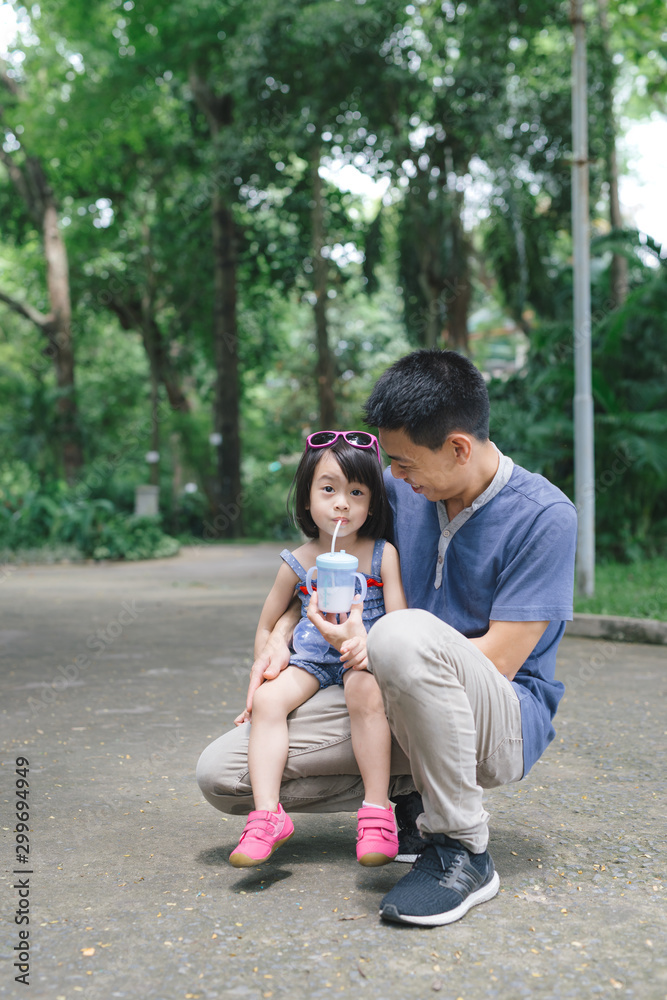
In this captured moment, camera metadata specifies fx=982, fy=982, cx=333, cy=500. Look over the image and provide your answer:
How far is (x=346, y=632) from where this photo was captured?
8.95ft

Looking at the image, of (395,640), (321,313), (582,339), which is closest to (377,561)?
(395,640)

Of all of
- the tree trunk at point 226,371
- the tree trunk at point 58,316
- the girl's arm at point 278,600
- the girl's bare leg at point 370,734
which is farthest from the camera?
the tree trunk at point 226,371

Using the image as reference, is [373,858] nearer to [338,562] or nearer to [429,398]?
[338,562]

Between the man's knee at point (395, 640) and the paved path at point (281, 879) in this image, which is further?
the man's knee at point (395, 640)

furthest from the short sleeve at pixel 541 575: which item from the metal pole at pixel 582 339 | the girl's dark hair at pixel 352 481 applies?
the metal pole at pixel 582 339

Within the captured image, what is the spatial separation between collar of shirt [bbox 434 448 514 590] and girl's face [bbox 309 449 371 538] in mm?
241

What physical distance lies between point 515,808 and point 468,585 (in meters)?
1.16

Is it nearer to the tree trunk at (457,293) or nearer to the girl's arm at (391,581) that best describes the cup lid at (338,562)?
the girl's arm at (391,581)

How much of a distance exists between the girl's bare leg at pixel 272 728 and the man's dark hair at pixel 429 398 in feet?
2.67

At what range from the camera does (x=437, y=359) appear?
2719 millimetres

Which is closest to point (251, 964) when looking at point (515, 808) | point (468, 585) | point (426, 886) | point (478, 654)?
point (426, 886)

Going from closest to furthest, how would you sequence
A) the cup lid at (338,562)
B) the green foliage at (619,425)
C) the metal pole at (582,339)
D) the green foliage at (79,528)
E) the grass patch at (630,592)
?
the cup lid at (338,562)
the grass patch at (630,592)
the metal pole at (582,339)
the green foliage at (619,425)
the green foliage at (79,528)

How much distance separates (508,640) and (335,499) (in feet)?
2.21

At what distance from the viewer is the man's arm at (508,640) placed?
2699 millimetres
